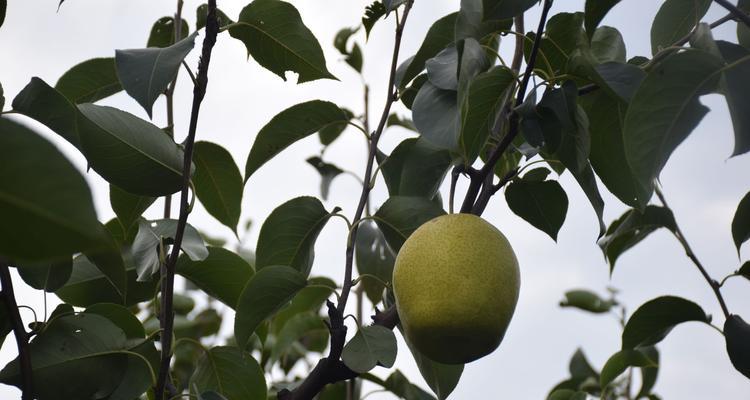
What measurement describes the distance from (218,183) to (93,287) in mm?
283

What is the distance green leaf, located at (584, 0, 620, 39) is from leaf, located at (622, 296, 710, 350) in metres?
0.57

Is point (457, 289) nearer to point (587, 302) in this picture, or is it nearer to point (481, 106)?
point (481, 106)

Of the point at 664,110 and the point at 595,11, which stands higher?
the point at 595,11

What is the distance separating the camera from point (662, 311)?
159cm

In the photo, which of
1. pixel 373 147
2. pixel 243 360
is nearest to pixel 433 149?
pixel 373 147

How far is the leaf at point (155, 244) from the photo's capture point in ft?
4.40

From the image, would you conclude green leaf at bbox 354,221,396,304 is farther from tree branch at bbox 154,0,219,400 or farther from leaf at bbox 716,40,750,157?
leaf at bbox 716,40,750,157

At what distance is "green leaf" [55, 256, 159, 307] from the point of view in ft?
5.02

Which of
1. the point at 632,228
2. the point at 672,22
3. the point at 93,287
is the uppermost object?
the point at 672,22

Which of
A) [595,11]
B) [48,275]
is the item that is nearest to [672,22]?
[595,11]

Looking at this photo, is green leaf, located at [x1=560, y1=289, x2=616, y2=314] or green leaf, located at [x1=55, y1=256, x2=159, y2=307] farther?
green leaf, located at [x1=560, y1=289, x2=616, y2=314]

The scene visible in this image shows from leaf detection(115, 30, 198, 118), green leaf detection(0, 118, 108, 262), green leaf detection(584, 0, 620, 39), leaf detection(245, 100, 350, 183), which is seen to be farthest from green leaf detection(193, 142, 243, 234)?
green leaf detection(0, 118, 108, 262)

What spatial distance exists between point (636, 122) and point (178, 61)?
0.59 meters

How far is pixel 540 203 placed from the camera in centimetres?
146
